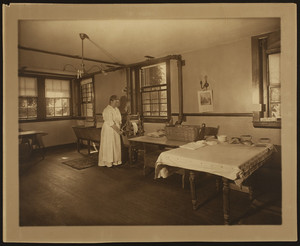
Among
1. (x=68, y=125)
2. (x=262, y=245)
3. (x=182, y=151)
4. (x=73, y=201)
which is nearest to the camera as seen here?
(x=262, y=245)

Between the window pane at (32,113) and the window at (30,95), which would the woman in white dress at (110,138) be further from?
the window at (30,95)

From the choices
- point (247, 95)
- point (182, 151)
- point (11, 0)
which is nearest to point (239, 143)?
point (182, 151)

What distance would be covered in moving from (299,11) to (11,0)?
9.39 feet

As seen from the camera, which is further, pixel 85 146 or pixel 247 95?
pixel 85 146

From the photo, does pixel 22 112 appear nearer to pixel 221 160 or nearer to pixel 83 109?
pixel 221 160

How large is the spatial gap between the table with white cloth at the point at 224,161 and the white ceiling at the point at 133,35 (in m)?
1.41

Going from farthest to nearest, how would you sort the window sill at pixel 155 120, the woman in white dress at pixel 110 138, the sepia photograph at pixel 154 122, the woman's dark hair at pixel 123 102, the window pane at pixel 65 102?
1. the window pane at pixel 65 102
2. the woman's dark hair at pixel 123 102
3. the window sill at pixel 155 120
4. the woman in white dress at pixel 110 138
5. the sepia photograph at pixel 154 122

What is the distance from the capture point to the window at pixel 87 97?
6.15 meters

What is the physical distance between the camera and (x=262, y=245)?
193 cm

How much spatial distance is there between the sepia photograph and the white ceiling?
0.09ft

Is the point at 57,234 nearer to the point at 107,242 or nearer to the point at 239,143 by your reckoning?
the point at 107,242

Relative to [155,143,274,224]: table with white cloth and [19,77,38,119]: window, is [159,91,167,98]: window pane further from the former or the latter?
[19,77,38,119]: window

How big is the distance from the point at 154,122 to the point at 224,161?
11.3ft

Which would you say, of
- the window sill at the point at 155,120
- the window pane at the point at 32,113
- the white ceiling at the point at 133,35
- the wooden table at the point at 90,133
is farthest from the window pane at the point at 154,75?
the window pane at the point at 32,113
